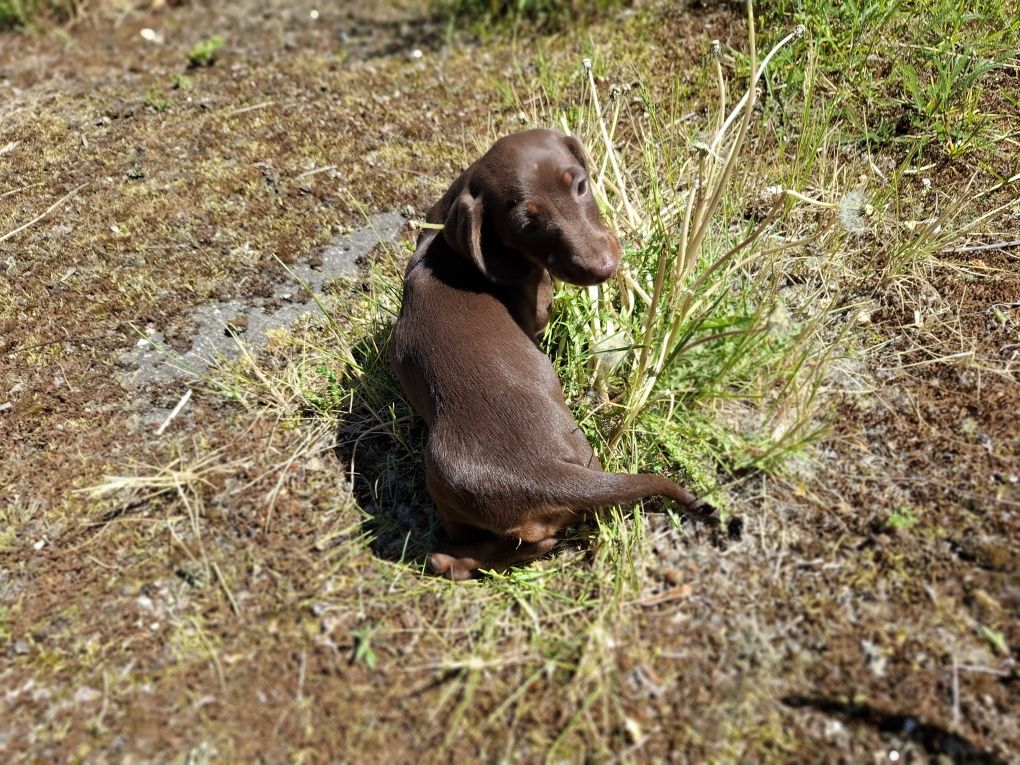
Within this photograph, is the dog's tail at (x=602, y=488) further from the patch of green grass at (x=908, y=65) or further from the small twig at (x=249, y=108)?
the small twig at (x=249, y=108)

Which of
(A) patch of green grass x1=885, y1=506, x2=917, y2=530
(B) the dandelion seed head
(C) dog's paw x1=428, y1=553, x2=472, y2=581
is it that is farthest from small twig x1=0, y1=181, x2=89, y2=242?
(A) patch of green grass x1=885, y1=506, x2=917, y2=530

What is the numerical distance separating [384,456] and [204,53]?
12.4 feet

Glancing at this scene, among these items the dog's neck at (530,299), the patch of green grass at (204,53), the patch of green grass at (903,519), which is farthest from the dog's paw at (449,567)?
the patch of green grass at (204,53)

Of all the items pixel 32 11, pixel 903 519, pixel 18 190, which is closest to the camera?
pixel 903 519

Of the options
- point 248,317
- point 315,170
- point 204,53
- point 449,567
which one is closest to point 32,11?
point 204,53

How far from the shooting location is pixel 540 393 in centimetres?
265

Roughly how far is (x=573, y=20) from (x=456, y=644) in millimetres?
4435

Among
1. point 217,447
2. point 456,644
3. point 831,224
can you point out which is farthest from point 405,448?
point 831,224

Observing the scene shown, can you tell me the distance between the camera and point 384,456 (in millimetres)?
3102

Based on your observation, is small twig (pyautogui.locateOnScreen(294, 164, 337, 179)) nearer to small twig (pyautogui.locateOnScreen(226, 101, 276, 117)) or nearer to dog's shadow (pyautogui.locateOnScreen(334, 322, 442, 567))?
small twig (pyautogui.locateOnScreen(226, 101, 276, 117))

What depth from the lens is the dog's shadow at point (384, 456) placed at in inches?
111

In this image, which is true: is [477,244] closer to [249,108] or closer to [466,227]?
[466,227]

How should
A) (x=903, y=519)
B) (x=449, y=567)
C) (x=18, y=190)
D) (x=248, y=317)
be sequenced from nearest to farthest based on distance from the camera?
1. (x=903, y=519)
2. (x=449, y=567)
3. (x=248, y=317)
4. (x=18, y=190)

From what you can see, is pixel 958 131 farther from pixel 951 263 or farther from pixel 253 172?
pixel 253 172
